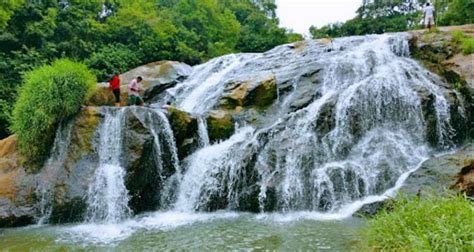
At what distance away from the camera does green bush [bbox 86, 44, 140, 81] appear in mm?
21078

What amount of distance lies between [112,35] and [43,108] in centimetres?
1416

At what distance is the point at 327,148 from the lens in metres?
11.1

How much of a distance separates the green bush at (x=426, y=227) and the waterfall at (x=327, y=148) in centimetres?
376

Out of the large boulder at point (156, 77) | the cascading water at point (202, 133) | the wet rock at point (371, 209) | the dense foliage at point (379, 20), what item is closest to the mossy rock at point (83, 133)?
the cascading water at point (202, 133)

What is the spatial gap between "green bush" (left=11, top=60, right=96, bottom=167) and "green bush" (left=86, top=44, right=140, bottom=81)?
9.38m

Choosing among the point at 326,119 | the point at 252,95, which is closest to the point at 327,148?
the point at 326,119

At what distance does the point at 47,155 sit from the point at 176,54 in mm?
14261

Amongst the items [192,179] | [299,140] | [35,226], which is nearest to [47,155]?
[35,226]

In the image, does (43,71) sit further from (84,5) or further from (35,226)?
(84,5)

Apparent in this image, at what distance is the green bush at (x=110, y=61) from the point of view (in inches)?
830

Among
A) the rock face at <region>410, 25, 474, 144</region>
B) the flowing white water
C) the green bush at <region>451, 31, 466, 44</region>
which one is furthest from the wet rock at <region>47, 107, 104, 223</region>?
the green bush at <region>451, 31, 466, 44</region>

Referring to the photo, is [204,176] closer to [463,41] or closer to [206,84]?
[206,84]

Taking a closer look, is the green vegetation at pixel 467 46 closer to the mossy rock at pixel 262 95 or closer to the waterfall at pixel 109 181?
the mossy rock at pixel 262 95

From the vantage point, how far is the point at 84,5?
2425 centimetres
